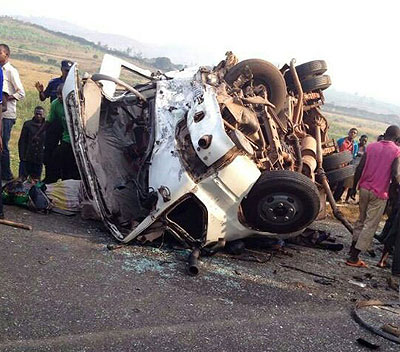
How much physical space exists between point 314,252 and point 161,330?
293 centimetres

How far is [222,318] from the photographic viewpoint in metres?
3.69

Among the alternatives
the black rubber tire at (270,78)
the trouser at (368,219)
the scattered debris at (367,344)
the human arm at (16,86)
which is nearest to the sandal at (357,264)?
the trouser at (368,219)

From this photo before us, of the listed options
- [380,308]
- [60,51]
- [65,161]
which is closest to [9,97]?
[65,161]

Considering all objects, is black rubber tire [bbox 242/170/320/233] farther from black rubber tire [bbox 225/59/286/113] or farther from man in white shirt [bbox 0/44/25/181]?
man in white shirt [bbox 0/44/25/181]

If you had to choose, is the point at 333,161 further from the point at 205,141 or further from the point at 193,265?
the point at 193,265

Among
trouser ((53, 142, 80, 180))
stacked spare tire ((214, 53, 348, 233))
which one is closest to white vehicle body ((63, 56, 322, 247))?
stacked spare tire ((214, 53, 348, 233))

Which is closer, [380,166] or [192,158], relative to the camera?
[192,158]

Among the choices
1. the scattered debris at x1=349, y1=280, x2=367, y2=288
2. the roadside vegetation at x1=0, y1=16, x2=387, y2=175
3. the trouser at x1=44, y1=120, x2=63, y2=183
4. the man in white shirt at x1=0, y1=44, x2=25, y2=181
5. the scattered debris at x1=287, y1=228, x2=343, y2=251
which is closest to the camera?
the scattered debris at x1=349, y1=280, x2=367, y2=288

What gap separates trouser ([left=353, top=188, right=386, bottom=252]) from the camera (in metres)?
5.56

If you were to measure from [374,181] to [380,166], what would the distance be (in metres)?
0.17

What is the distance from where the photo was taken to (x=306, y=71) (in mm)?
7301

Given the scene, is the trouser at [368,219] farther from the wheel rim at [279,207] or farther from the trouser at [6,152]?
the trouser at [6,152]

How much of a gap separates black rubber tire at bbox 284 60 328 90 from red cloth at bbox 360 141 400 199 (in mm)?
2004

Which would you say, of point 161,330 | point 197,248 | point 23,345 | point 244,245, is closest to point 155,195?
point 197,248
